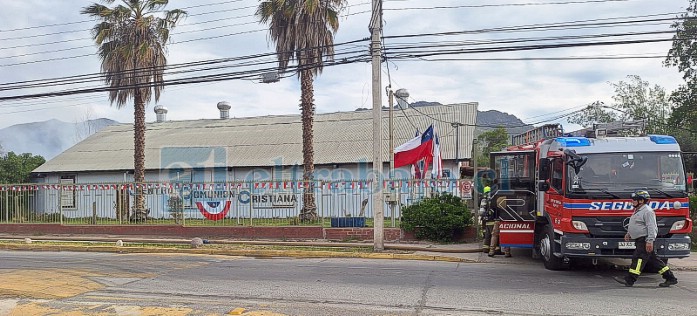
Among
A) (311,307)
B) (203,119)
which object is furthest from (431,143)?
(203,119)

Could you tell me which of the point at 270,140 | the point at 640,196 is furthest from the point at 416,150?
the point at 270,140

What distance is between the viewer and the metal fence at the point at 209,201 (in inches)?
725

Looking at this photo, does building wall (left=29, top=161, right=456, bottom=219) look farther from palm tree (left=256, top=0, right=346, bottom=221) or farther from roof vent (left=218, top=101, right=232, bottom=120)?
roof vent (left=218, top=101, right=232, bottom=120)

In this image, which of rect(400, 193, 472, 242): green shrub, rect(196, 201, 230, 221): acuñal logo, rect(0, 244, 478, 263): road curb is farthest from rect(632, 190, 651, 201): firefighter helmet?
rect(196, 201, 230, 221): acuñal logo

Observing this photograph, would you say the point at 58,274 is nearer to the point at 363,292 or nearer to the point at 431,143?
the point at 363,292

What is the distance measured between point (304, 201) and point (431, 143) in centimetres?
455

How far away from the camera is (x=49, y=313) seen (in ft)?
27.1

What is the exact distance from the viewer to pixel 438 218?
16.8 m

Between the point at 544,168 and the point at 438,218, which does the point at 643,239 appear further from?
the point at 438,218

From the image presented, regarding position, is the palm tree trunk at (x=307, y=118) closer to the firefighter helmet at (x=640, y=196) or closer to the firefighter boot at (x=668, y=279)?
the firefighter helmet at (x=640, y=196)

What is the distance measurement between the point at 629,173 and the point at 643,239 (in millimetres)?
1373

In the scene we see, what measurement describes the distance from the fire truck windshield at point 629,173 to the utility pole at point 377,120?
Result: 17.8ft

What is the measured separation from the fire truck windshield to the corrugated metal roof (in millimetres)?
16267

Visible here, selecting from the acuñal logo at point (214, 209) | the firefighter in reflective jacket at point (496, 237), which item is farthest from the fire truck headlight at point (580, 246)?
the acuñal logo at point (214, 209)
